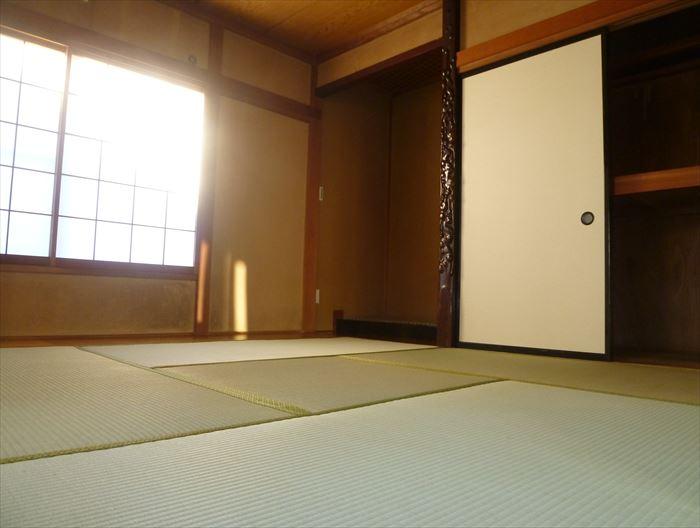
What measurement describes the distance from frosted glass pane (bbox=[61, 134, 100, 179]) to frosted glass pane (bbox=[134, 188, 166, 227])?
0.36 metres

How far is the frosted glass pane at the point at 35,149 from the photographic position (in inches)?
130

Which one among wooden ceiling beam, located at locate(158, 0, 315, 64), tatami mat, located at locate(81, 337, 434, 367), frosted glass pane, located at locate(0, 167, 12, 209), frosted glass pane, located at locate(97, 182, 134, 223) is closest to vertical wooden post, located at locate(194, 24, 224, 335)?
wooden ceiling beam, located at locate(158, 0, 315, 64)

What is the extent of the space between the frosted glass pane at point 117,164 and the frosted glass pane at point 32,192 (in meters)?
0.38

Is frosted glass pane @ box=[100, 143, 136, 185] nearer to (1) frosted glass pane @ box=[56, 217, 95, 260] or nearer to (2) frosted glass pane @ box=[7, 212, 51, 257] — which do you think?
(1) frosted glass pane @ box=[56, 217, 95, 260]

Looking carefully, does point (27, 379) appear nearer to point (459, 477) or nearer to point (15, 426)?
point (15, 426)

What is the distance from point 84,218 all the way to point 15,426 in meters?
2.76

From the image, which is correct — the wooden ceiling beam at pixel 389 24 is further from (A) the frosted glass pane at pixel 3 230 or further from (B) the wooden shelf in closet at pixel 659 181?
(A) the frosted glass pane at pixel 3 230

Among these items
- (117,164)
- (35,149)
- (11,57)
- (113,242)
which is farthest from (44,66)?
(113,242)

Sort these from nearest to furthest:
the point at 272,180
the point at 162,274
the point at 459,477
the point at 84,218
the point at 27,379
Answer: the point at 459,477 < the point at 27,379 < the point at 84,218 < the point at 162,274 < the point at 272,180

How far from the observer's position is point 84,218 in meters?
3.56

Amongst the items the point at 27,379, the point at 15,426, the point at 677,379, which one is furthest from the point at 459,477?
the point at 677,379

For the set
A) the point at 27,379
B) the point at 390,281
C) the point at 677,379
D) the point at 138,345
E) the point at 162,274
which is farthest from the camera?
the point at 390,281

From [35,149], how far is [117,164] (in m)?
0.54

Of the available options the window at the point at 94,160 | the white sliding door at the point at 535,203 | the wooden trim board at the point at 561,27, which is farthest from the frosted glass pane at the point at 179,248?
the wooden trim board at the point at 561,27
